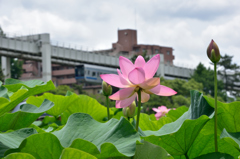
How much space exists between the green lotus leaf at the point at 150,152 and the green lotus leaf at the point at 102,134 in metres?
0.02

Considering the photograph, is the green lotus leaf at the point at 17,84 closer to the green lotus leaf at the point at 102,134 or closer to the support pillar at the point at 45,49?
the green lotus leaf at the point at 102,134

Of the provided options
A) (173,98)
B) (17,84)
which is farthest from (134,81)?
(173,98)

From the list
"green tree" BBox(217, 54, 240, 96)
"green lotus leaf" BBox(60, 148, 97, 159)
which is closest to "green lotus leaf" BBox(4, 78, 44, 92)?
"green lotus leaf" BBox(60, 148, 97, 159)

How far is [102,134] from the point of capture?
0.63 meters

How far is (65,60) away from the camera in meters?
25.4

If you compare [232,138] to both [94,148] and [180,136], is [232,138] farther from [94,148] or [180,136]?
[94,148]

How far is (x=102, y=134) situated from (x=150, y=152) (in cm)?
12

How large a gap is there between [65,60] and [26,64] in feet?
59.6

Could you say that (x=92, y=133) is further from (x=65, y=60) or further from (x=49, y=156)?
(x=65, y=60)

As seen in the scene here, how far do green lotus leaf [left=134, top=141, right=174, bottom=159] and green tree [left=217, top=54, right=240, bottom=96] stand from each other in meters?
34.9

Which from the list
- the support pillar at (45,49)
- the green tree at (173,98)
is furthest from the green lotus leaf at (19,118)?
the support pillar at (45,49)

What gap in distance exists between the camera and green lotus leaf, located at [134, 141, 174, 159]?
54 centimetres

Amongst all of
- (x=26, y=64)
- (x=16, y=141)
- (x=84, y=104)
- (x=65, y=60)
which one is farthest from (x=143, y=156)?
(x=26, y=64)

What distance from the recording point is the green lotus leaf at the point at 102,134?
551 mm
